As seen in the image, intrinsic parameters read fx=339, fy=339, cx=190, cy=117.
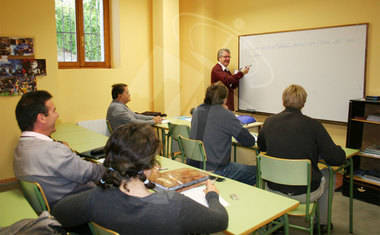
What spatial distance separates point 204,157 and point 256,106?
2.36 metres

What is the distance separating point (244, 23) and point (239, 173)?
2863 mm

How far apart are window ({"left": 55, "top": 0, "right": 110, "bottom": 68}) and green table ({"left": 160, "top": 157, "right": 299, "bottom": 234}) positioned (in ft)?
11.9

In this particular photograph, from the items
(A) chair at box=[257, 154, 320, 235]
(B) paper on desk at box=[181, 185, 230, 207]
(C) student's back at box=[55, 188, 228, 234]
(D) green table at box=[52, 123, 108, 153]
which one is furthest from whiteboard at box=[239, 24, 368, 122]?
(C) student's back at box=[55, 188, 228, 234]

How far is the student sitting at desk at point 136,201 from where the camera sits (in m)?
1.25

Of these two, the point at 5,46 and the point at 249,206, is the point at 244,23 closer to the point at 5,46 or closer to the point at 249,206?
the point at 5,46

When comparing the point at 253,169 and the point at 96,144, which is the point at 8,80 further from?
the point at 253,169

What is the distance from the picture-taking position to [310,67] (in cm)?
427

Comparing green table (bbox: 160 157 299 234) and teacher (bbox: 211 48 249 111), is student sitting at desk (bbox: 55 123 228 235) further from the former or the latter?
teacher (bbox: 211 48 249 111)

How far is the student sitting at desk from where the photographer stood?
49.3 inches

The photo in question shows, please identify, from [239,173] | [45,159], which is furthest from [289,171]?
[45,159]

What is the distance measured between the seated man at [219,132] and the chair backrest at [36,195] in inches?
56.5

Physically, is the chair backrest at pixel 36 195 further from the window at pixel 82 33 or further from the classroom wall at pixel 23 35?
the window at pixel 82 33

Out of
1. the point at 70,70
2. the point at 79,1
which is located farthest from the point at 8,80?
the point at 79,1

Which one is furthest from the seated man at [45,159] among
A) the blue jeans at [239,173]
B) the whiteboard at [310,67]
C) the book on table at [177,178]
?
the whiteboard at [310,67]
